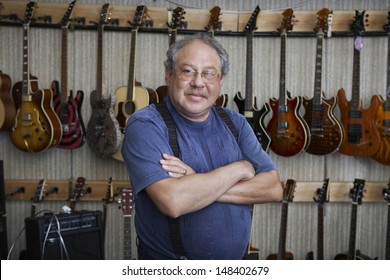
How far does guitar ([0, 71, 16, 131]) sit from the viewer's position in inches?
145

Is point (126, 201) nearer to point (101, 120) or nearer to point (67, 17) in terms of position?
point (101, 120)

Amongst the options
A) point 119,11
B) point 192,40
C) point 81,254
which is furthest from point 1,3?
point 192,40

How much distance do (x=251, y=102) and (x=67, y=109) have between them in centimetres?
134

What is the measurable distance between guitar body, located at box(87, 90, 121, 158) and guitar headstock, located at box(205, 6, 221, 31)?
0.90 metres

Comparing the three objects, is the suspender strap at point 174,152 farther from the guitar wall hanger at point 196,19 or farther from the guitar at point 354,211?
the guitar at point 354,211

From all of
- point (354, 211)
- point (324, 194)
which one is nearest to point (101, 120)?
point (324, 194)

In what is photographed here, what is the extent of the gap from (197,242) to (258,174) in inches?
14.9

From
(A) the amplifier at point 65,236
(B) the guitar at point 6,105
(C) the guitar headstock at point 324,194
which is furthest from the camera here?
(C) the guitar headstock at point 324,194

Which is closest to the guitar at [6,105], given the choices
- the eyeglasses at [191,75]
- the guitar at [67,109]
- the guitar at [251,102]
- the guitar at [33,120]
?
the guitar at [33,120]

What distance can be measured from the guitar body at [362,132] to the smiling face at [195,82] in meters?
2.30

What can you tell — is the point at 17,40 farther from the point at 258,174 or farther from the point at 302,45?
the point at 258,174

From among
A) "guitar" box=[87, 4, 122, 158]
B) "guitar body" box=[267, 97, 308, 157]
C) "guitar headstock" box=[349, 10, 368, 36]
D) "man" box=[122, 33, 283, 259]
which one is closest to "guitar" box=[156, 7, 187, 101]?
"guitar" box=[87, 4, 122, 158]

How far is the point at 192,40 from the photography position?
1.75 meters

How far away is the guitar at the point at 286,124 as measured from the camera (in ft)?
12.4
